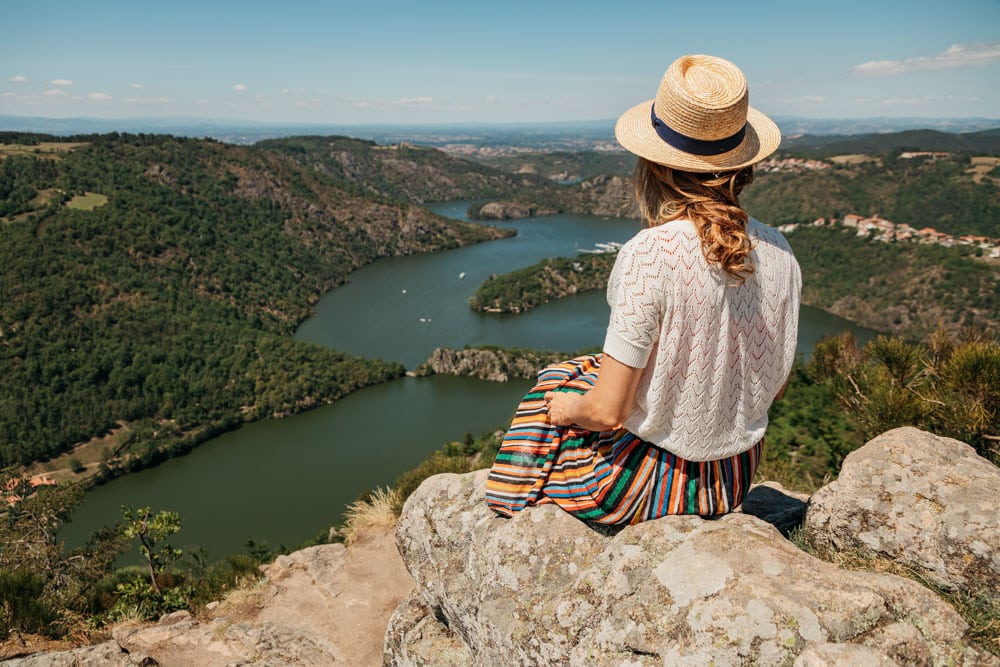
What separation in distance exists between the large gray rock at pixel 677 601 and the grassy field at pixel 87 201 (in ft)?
261

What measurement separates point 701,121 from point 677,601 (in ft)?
5.95

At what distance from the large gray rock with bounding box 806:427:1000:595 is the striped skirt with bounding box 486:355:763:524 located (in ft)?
1.91

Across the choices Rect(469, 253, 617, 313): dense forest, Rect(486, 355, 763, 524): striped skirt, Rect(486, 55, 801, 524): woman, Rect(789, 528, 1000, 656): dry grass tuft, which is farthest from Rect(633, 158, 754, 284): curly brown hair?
Rect(469, 253, 617, 313): dense forest

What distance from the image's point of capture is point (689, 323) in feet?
7.28

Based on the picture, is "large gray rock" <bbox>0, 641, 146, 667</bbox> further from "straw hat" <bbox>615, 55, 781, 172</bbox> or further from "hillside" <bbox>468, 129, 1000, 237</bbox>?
"hillside" <bbox>468, 129, 1000, 237</bbox>

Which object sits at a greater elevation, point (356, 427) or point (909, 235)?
point (909, 235)

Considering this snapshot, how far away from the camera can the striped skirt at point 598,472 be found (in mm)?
A: 2736

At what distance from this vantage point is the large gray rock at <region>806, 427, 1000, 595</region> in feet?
A: 8.55

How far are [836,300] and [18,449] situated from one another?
Answer: 261ft

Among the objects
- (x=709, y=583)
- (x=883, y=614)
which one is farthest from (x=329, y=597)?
(x=883, y=614)

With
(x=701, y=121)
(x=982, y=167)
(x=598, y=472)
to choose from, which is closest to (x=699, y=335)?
(x=701, y=121)

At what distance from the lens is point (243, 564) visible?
8188 millimetres

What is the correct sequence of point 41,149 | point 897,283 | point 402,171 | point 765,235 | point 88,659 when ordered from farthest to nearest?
point 402,171
point 41,149
point 897,283
point 88,659
point 765,235

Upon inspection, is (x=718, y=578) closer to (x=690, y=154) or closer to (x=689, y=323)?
(x=689, y=323)
